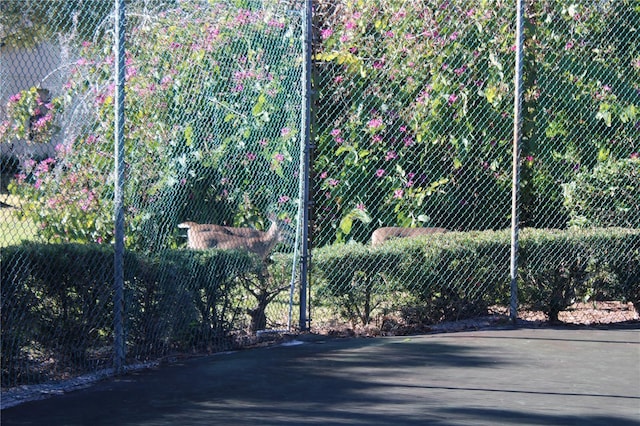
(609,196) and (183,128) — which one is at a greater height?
(183,128)

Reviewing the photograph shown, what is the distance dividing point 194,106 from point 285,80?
1.09 m

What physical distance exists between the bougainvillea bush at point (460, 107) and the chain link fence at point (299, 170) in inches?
1.1

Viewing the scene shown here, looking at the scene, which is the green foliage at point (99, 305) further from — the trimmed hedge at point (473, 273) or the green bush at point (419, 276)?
the trimmed hedge at point (473, 273)

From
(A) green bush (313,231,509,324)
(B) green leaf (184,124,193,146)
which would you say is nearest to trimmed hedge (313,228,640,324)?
(A) green bush (313,231,509,324)

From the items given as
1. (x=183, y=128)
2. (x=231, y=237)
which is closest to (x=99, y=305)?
(x=231, y=237)

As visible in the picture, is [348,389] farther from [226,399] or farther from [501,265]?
[501,265]

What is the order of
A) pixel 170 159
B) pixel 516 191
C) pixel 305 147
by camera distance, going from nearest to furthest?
pixel 170 159, pixel 305 147, pixel 516 191

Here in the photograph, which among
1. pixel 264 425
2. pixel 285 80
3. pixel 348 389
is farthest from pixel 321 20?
pixel 264 425

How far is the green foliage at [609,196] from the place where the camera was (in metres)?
9.62

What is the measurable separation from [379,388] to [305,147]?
2.93 meters

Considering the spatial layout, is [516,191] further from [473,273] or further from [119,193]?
[119,193]

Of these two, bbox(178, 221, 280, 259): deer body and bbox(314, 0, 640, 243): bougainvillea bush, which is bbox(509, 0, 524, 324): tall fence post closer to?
bbox(314, 0, 640, 243): bougainvillea bush

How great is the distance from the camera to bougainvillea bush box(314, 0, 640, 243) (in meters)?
9.66

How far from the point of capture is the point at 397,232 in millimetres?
9445
